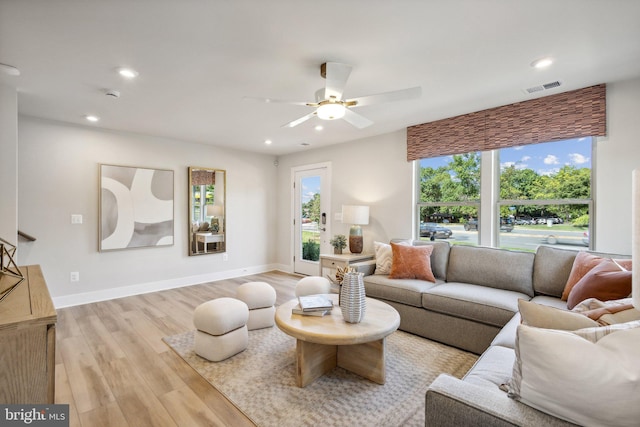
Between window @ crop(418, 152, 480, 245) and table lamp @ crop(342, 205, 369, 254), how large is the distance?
78 cm

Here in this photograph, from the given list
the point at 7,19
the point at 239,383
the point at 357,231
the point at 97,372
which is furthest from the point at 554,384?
the point at 357,231

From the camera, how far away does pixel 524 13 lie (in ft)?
5.74

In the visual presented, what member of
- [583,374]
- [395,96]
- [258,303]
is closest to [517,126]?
[395,96]

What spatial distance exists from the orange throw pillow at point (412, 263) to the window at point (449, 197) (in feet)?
2.33

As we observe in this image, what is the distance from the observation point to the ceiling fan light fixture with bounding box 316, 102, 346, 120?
2.43 meters

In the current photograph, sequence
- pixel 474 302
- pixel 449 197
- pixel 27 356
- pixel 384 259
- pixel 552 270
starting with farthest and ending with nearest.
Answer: pixel 449 197 < pixel 384 259 < pixel 552 270 < pixel 474 302 < pixel 27 356

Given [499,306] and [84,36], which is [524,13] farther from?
[84,36]

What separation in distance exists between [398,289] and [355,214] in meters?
1.52

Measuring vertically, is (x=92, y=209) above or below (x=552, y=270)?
above

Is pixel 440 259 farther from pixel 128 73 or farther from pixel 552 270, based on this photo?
pixel 128 73

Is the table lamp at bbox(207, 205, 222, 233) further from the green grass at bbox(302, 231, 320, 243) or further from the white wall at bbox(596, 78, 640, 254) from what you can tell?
the white wall at bbox(596, 78, 640, 254)

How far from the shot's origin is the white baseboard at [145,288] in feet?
12.8

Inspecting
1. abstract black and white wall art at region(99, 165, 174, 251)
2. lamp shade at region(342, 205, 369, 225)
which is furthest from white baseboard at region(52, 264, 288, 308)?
lamp shade at region(342, 205, 369, 225)

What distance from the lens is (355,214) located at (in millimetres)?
4332
